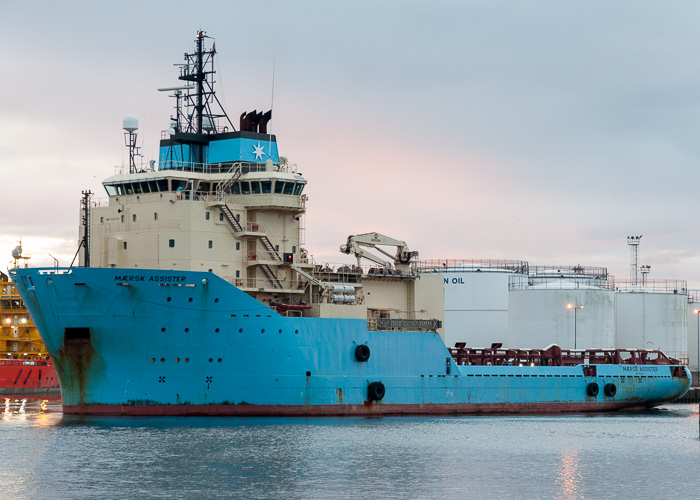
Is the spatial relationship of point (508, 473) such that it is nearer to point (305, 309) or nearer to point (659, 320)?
point (305, 309)

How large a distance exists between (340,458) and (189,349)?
8729mm

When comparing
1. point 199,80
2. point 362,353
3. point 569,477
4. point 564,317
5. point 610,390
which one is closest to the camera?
point 569,477

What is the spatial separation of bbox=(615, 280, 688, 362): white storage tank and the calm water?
64.5ft

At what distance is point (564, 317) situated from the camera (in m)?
58.9

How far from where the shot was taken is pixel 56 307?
37875mm

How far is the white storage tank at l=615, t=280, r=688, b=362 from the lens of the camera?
6181 centimetres

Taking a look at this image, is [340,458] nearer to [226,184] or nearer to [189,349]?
[189,349]

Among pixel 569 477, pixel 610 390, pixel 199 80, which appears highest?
pixel 199 80

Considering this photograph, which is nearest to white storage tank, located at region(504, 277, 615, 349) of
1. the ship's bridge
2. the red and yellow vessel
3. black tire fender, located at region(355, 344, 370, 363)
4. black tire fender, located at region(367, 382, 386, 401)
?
black tire fender, located at region(367, 382, 386, 401)

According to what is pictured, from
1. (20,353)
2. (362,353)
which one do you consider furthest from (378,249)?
(20,353)

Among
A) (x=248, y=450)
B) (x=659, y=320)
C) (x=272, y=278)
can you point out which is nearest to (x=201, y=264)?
(x=272, y=278)

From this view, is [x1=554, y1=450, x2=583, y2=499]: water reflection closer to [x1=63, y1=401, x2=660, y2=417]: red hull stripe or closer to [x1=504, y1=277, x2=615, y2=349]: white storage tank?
[x1=63, y1=401, x2=660, y2=417]: red hull stripe

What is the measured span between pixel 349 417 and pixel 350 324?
3.28 metres

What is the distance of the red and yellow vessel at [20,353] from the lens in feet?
202
